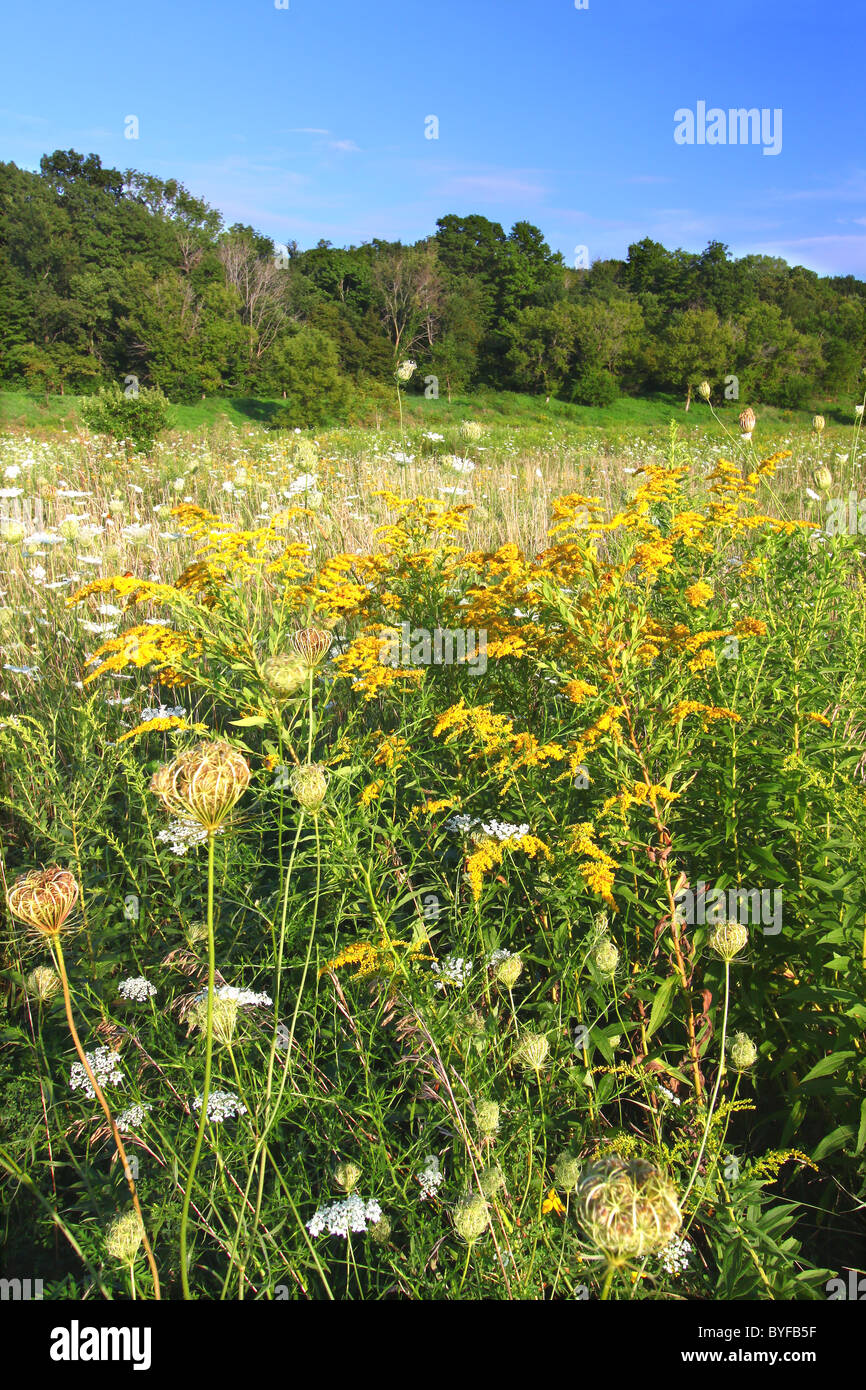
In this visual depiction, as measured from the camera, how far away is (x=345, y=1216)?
1295 millimetres

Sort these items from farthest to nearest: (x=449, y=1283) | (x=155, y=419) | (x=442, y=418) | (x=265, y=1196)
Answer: (x=442, y=418) → (x=155, y=419) → (x=265, y=1196) → (x=449, y=1283)

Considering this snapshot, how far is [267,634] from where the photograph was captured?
2.21 metres

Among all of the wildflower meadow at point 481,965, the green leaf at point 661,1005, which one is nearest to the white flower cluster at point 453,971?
the wildflower meadow at point 481,965

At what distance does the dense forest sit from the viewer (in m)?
30.6

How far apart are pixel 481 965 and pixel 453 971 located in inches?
6.6

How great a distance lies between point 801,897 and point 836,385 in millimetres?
35441

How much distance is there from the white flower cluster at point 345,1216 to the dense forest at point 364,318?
1057 inches

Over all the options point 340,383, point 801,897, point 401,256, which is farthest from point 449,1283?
point 401,256

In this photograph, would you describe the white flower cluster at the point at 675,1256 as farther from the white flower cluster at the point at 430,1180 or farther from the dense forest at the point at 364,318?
the dense forest at the point at 364,318

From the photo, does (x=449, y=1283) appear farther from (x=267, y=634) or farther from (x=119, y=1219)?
(x=267, y=634)

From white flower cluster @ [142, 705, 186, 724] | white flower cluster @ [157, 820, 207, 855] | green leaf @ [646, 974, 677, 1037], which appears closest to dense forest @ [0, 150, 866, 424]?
white flower cluster @ [142, 705, 186, 724]

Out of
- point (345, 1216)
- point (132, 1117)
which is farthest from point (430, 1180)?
point (132, 1117)

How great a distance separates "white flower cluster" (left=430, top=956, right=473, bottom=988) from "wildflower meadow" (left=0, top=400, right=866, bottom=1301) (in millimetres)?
23

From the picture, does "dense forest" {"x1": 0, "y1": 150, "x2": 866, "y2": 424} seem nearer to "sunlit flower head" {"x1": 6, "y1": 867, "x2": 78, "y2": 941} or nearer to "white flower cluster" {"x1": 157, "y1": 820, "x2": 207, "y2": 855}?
"white flower cluster" {"x1": 157, "y1": 820, "x2": 207, "y2": 855}
